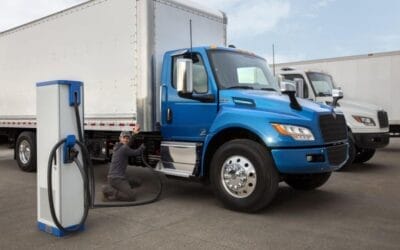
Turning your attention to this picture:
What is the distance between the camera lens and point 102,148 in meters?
8.84

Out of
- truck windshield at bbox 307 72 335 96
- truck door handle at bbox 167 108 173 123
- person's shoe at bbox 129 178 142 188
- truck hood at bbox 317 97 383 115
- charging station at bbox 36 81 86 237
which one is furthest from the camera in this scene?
truck windshield at bbox 307 72 335 96

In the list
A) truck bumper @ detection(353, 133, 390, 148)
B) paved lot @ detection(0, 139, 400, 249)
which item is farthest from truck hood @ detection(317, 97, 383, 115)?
paved lot @ detection(0, 139, 400, 249)

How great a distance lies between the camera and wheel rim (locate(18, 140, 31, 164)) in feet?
34.7

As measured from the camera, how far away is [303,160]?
19.8 ft

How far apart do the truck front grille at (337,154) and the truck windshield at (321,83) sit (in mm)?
5177

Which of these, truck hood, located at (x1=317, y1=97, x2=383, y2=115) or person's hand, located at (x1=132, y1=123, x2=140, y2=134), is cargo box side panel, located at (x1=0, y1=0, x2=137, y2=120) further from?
truck hood, located at (x1=317, y1=97, x2=383, y2=115)

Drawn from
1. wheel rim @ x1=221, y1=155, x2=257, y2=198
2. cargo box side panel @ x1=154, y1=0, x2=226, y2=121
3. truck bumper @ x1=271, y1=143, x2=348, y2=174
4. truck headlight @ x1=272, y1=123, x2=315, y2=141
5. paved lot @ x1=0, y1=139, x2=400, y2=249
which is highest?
cargo box side panel @ x1=154, y1=0, x2=226, y2=121

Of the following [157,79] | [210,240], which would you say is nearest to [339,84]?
[157,79]

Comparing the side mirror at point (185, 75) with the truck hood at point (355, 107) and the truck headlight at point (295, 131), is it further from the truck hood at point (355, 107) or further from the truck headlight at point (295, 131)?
the truck hood at point (355, 107)

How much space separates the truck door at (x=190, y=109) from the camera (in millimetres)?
6980

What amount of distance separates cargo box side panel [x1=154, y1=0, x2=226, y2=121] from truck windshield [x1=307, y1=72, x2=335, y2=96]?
370cm

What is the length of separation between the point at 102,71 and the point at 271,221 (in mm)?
4441

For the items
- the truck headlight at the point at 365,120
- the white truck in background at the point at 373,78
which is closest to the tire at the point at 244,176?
the truck headlight at the point at 365,120

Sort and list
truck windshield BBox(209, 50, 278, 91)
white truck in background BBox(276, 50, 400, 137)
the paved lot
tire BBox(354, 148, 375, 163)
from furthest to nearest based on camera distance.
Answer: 1. white truck in background BBox(276, 50, 400, 137)
2. tire BBox(354, 148, 375, 163)
3. truck windshield BBox(209, 50, 278, 91)
4. the paved lot
